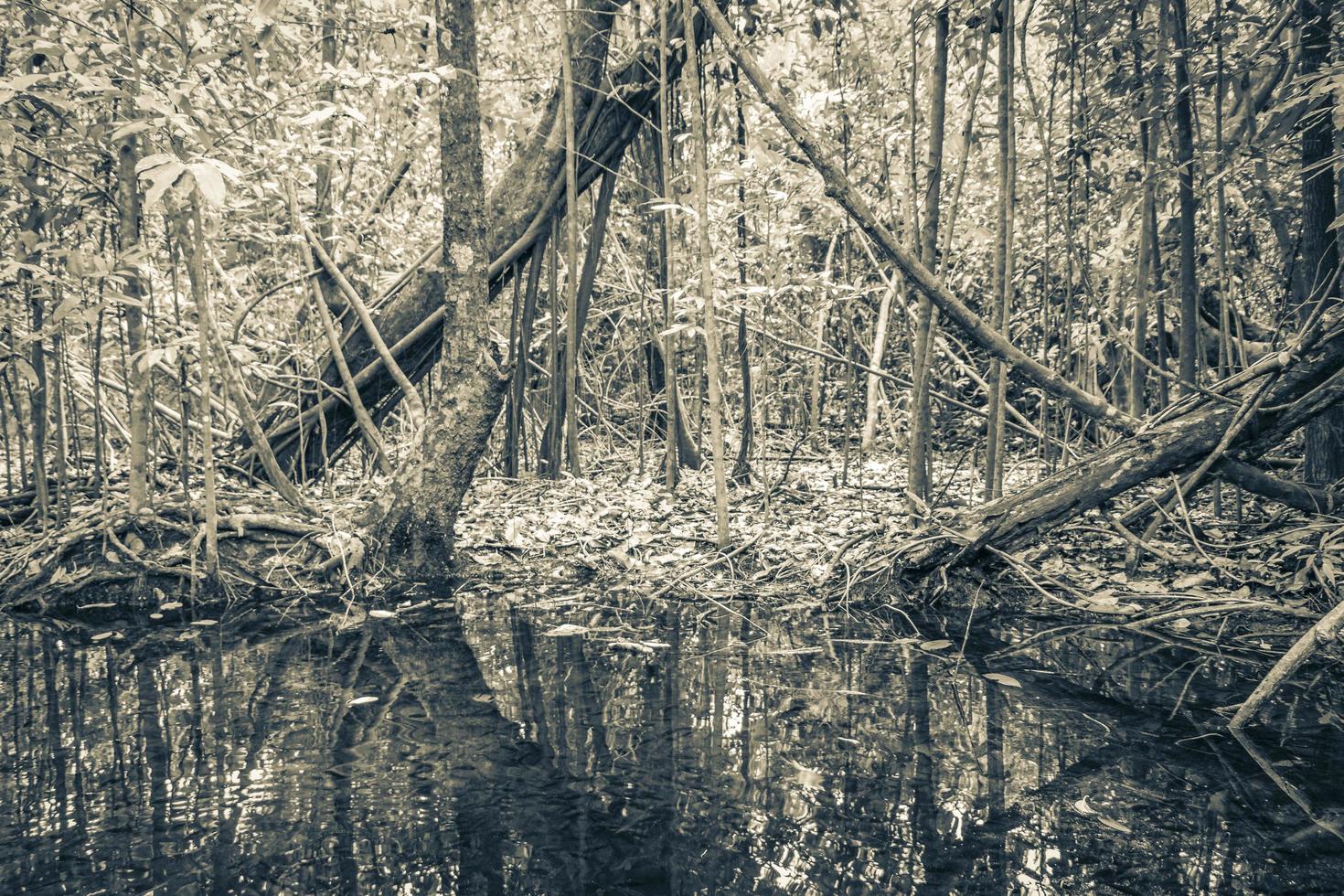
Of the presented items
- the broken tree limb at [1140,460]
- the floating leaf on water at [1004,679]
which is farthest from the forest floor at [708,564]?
the floating leaf on water at [1004,679]

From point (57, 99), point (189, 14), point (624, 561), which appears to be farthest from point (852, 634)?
point (189, 14)

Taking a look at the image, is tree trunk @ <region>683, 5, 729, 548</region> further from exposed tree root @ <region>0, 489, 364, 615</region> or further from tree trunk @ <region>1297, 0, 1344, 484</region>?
tree trunk @ <region>1297, 0, 1344, 484</region>

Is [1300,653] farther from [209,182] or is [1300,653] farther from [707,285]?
[209,182]

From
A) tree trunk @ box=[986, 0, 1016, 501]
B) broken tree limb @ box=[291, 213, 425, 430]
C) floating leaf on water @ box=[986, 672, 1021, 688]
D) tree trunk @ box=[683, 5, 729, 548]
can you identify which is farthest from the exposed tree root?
tree trunk @ box=[986, 0, 1016, 501]

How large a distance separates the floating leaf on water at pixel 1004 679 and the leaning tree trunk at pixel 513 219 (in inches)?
143

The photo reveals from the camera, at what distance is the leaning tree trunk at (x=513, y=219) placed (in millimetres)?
5293

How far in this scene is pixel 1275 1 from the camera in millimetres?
3561

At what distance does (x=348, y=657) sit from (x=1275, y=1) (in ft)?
15.1

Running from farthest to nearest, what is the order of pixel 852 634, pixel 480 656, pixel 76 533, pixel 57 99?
pixel 76 533, pixel 852 634, pixel 480 656, pixel 57 99

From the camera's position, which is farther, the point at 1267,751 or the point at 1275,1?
the point at 1275,1

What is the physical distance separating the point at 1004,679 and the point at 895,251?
1.68m

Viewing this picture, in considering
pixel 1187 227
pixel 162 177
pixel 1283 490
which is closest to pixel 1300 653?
pixel 1283 490

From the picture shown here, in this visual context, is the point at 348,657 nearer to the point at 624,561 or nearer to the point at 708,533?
the point at 624,561

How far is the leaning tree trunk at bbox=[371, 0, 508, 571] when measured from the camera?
383cm
